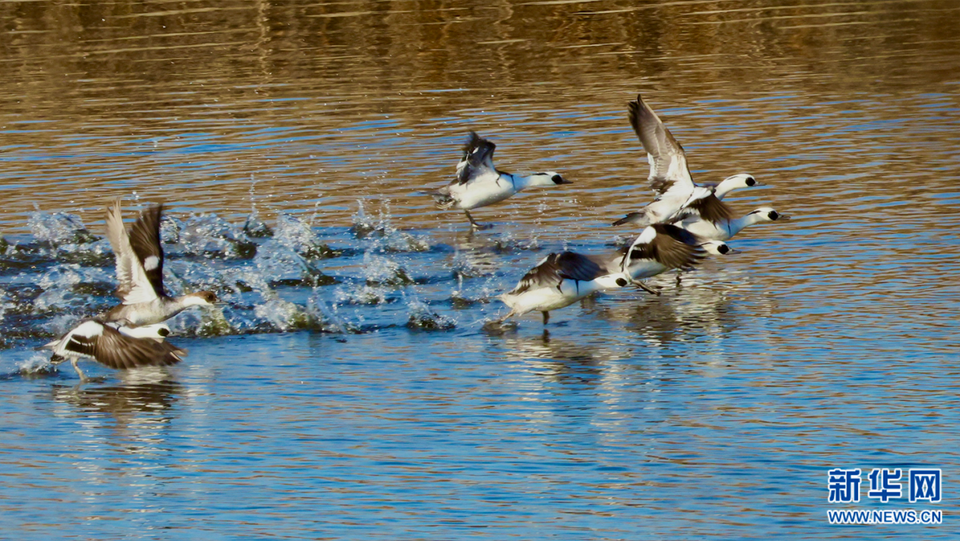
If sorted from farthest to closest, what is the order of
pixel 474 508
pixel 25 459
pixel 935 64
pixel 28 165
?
pixel 935 64 → pixel 28 165 → pixel 25 459 → pixel 474 508

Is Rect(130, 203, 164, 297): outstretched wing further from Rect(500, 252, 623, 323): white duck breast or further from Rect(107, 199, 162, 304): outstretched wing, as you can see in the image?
Rect(500, 252, 623, 323): white duck breast

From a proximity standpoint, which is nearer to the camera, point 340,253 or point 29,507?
point 29,507

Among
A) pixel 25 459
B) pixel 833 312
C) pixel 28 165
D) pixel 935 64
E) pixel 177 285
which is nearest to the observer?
pixel 25 459

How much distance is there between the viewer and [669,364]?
41.8 ft

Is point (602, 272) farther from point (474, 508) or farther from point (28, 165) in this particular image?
point (28, 165)

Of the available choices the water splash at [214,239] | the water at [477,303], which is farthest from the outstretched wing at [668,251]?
the water splash at [214,239]

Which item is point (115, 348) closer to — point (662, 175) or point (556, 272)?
point (556, 272)

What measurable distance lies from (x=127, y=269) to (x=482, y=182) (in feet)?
19.8

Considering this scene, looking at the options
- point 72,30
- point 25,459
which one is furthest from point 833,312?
point 72,30

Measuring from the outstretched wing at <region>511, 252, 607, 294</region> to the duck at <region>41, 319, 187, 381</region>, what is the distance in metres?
3.20

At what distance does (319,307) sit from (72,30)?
26651 mm

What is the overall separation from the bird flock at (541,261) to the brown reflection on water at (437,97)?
130 cm

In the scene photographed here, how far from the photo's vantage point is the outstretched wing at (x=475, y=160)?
60.5 feet

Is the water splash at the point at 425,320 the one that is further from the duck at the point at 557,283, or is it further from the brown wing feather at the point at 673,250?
the brown wing feather at the point at 673,250
